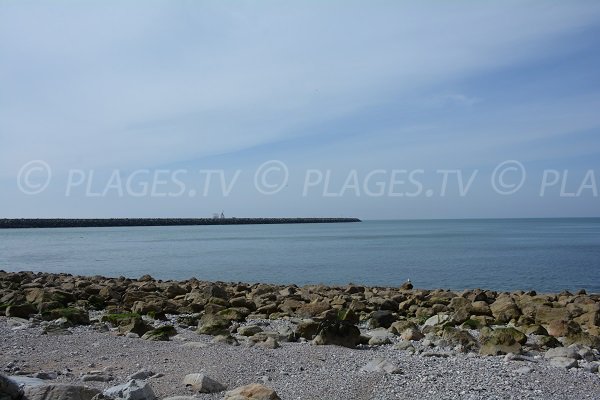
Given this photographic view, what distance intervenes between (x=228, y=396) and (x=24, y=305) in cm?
754

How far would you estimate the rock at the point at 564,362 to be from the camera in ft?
24.2

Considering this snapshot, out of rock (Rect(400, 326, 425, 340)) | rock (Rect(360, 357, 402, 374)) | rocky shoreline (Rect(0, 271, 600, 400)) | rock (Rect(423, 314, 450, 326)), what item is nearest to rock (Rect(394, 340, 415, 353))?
rocky shoreline (Rect(0, 271, 600, 400))

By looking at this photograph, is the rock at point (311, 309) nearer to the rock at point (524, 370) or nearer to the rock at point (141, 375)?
the rock at point (524, 370)

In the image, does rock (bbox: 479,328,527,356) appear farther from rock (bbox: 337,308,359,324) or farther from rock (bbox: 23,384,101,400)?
rock (bbox: 23,384,101,400)

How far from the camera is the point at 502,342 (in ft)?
27.2

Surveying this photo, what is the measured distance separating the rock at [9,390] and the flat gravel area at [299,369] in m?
1.43

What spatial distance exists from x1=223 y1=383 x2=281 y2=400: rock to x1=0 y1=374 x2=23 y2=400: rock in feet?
5.77

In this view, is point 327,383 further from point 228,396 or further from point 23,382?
point 23,382

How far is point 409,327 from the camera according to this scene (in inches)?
395

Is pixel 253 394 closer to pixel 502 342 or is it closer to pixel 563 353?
pixel 502 342

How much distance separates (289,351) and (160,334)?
2213 mm

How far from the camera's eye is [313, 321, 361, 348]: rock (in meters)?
8.61

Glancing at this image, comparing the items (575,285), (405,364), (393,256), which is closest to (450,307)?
(405,364)

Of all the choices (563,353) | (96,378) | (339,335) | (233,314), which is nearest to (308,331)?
(339,335)
